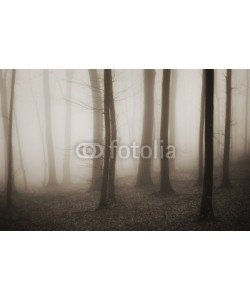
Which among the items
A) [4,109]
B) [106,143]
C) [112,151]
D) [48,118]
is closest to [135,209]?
[112,151]

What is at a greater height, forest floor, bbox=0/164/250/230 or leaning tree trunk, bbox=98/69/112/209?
leaning tree trunk, bbox=98/69/112/209

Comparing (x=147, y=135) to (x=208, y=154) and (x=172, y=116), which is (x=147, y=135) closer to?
(x=172, y=116)

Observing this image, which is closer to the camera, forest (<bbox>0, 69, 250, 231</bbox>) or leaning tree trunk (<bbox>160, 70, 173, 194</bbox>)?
forest (<bbox>0, 69, 250, 231</bbox>)

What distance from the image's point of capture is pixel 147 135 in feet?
23.4

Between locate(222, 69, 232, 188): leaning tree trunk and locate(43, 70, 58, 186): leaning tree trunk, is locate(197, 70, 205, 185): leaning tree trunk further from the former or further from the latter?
locate(43, 70, 58, 186): leaning tree trunk

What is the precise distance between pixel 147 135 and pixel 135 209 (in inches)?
74.1

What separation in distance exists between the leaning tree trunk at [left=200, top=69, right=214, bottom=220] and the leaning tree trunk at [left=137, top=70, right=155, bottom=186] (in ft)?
4.42

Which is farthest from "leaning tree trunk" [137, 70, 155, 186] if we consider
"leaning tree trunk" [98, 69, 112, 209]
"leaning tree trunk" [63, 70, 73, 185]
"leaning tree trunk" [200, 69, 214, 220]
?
"leaning tree trunk" [63, 70, 73, 185]

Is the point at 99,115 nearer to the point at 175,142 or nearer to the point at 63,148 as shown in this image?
the point at 63,148

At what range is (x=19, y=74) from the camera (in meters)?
6.96

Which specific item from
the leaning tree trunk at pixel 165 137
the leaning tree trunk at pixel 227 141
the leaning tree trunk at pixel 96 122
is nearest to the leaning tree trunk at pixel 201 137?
the leaning tree trunk at pixel 227 141

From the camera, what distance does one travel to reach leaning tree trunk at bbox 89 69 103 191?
277 inches

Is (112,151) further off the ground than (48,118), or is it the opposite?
(48,118)

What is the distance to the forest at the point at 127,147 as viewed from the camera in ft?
23.1
